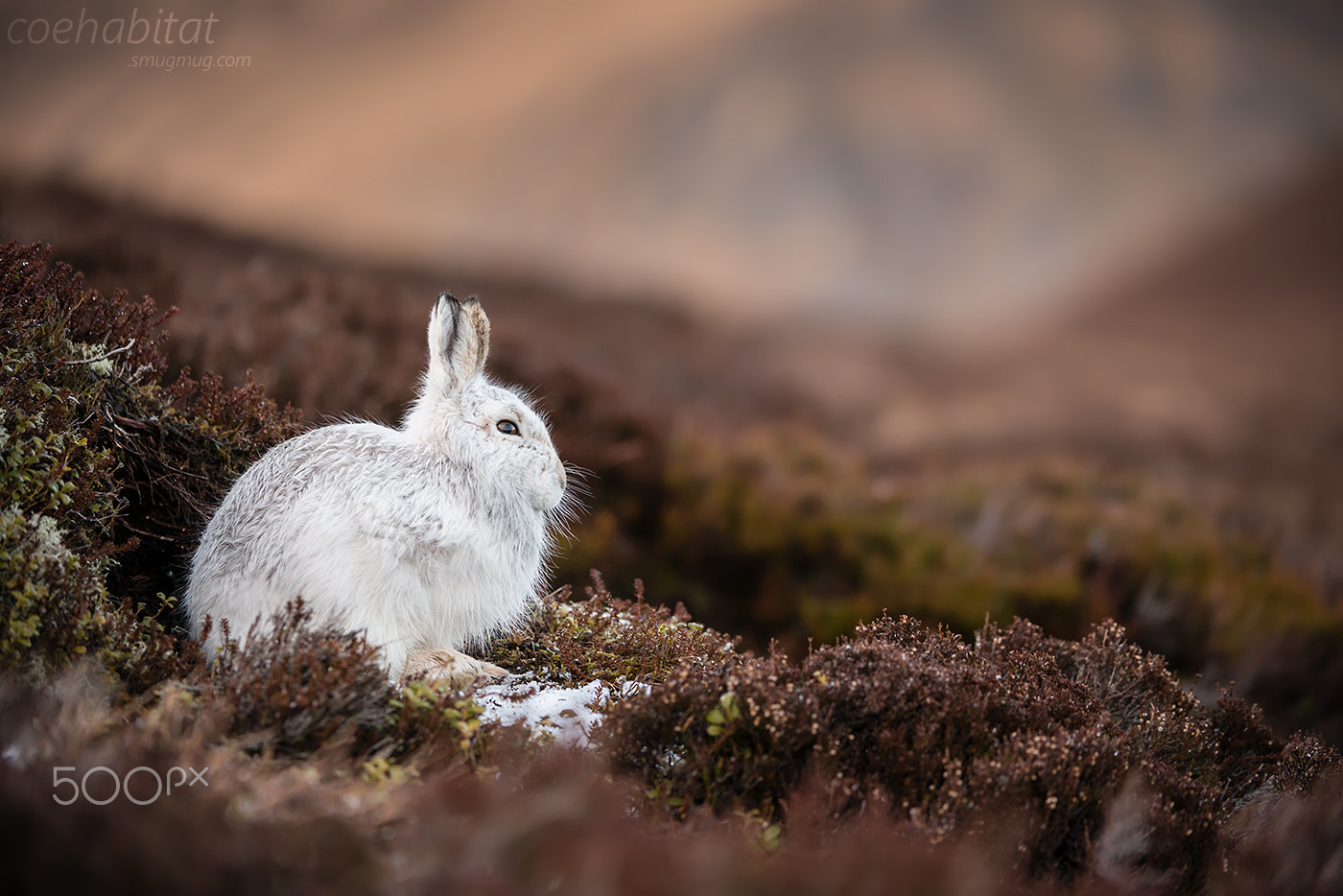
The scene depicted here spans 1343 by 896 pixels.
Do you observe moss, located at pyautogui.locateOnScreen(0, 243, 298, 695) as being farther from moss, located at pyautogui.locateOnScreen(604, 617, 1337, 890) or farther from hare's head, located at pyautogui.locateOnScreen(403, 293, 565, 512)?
moss, located at pyautogui.locateOnScreen(604, 617, 1337, 890)

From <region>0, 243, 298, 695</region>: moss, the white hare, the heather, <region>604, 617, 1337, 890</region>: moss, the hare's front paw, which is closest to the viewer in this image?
the heather

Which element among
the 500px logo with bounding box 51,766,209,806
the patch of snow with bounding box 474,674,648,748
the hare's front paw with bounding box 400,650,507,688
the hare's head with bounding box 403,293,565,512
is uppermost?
the hare's head with bounding box 403,293,565,512

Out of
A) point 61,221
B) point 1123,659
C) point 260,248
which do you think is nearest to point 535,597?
point 1123,659

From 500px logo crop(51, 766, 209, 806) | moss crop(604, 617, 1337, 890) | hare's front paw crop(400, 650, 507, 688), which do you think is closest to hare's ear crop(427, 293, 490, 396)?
hare's front paw crop(400, 650, 507, 688)

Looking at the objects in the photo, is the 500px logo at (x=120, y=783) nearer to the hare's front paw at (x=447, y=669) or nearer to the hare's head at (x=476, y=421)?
the hare's front paw at (x=447, y=669)

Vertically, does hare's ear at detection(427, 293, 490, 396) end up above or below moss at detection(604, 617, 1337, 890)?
above

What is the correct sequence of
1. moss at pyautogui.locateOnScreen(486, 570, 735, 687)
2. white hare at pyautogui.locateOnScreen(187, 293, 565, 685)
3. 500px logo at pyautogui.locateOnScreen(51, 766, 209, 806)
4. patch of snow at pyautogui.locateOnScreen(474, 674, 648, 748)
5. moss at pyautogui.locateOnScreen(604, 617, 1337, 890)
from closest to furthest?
500px logo at pyautogui.locateOnScreen(51, 766, 209, 806)
moss at pyautogui.locateOnScreen(604, 617, 1337, 890)
patch of snow at pyautogui.locateOnScreen(474, 674, 648, 748)
white hare at pyautogui.locateOnScreen(187, 293, 565, 685)
moss at pyautogui.locateOnScreen(486, 570, 735, 687)

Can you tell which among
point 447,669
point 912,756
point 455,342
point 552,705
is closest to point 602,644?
point 552,705

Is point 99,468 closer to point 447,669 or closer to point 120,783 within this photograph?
point 447,669
